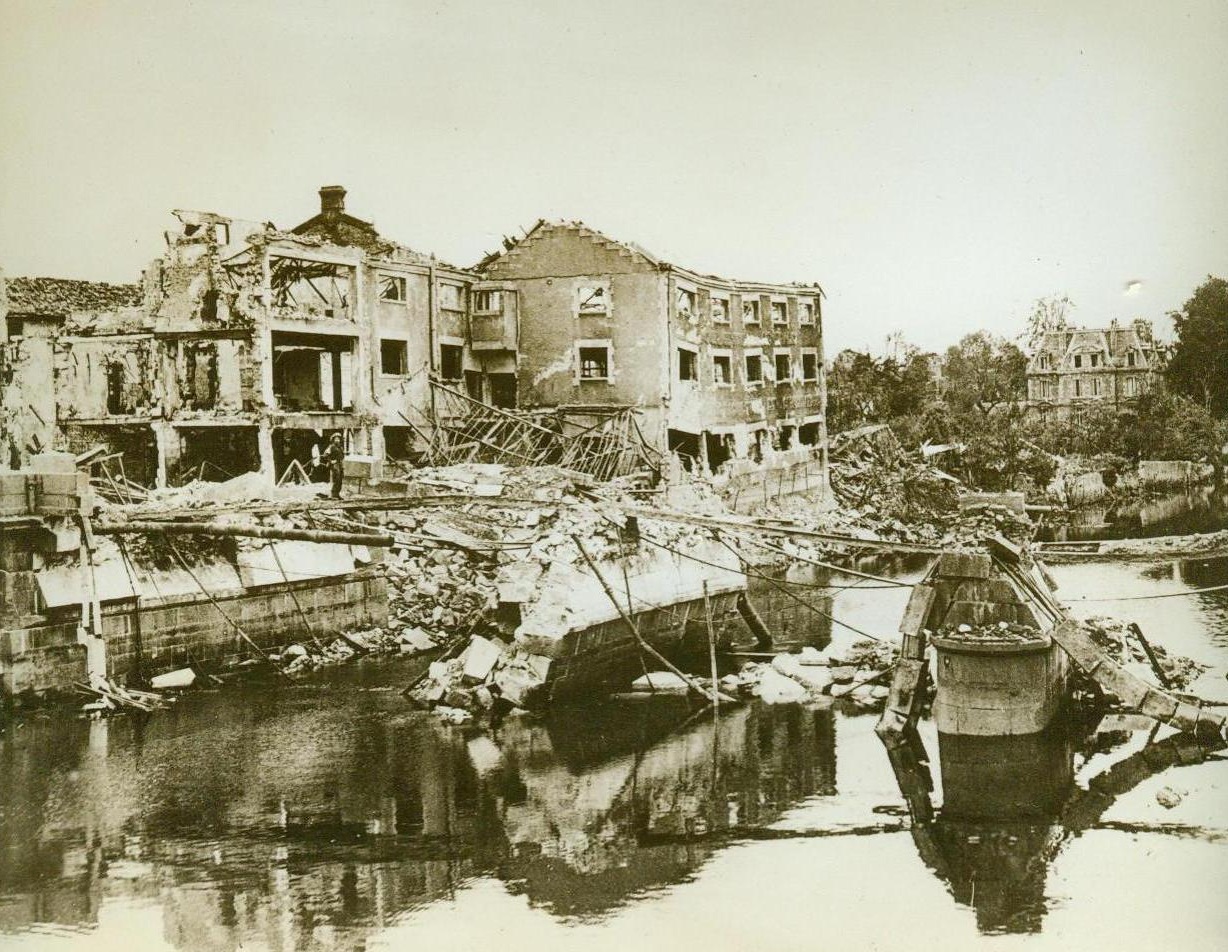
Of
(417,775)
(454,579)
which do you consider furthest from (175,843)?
(454,579)

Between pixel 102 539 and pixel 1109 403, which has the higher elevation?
pixel 1109 403

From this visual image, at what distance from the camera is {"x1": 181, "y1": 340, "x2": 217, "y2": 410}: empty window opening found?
30.8 meters

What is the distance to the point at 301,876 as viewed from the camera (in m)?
12.0

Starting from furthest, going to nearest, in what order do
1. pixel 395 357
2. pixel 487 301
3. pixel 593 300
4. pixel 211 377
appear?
pixel 487 301
pixel 593 300
pixel 395 357
pixel 211 377

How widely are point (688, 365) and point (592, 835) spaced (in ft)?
92.3

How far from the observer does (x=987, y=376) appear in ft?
157

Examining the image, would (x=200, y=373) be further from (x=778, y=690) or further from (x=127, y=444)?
(x=778, y=690)

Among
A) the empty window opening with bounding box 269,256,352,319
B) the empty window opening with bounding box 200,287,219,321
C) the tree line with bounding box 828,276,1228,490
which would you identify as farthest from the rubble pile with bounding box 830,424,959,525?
the empty window opening with bounding box 200,287,219,321

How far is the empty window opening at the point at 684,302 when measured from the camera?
37.9m

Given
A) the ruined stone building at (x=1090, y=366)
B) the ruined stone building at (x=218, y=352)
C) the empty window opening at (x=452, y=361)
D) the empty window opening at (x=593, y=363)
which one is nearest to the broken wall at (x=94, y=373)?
the ruined stone building at (x=218, y=352)

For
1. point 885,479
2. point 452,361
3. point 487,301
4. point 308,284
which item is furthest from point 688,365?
point 308,284

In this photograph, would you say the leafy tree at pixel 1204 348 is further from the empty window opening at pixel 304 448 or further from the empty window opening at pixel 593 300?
the empty window opening at pixel 304 448

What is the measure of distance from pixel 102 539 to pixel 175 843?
888 cm

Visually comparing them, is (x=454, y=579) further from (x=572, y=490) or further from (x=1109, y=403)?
(x=1109, y=403)
